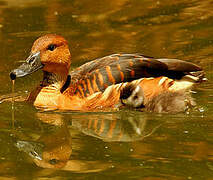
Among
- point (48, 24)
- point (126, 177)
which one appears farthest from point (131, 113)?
point (48, 24)

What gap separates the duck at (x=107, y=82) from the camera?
829 cm

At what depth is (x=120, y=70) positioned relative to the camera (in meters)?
8.26

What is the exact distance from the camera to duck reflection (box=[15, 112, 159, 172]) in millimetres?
6402

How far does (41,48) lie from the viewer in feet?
27.2

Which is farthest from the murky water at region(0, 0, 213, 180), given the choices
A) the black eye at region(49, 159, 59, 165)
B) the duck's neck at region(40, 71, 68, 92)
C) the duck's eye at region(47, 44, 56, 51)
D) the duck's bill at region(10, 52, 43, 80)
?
the duck's eye at region(47, 44, 56, 51)

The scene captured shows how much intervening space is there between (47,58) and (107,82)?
907mm

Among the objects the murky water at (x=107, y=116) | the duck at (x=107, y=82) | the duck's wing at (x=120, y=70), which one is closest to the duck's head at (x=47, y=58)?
the duck at (x=107, y=82)

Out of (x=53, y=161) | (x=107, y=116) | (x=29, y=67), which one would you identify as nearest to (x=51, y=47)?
(x=29, y=67)

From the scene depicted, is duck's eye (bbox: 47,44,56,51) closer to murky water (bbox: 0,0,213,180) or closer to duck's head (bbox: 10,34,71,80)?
duck's head (bbox: 10,34,71,80)

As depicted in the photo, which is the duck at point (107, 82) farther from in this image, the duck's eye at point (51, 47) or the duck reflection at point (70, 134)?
the duck reflection at point (70, 134)

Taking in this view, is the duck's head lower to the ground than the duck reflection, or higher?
higher

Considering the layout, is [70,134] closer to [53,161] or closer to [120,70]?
[53,161]

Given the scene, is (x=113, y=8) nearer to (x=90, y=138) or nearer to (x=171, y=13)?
(x=171, y=13)

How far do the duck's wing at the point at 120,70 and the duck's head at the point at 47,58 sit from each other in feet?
0.97
